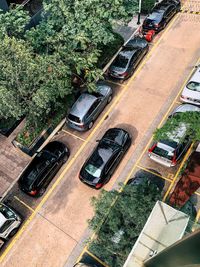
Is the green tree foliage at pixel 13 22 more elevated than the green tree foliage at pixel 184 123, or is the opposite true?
the green tree foliage at pixel 13 22

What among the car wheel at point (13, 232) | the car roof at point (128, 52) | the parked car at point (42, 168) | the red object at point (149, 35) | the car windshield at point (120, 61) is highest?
the red object at point (149, 35)

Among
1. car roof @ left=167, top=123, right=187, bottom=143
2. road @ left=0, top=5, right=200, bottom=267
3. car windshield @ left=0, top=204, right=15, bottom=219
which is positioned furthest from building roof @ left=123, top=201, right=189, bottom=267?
car windshield @ left=0, top=204, right=15, bottom=219

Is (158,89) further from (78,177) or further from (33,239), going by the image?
(33,239)

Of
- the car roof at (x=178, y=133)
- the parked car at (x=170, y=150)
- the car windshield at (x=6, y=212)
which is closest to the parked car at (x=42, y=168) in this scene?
the car windshield at (x=6, y=212)

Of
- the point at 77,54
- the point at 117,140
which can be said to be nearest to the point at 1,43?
the point at 77,54

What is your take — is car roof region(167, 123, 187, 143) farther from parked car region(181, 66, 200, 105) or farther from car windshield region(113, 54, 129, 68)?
car windshield region(113, 54, 129, 68)

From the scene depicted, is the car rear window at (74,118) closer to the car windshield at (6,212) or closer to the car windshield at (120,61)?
the car windshield at (120,61)
